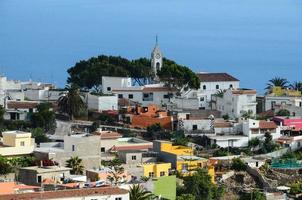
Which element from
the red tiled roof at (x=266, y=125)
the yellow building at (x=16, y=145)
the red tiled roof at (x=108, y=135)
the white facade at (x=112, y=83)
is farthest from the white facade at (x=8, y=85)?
the yellow building at (x=16, y=145)

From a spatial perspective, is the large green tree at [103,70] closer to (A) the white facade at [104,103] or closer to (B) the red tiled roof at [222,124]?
(A) the white facade at [104,103]

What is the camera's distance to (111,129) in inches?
1459

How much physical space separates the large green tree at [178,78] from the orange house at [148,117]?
4.04m

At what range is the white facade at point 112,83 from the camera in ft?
139

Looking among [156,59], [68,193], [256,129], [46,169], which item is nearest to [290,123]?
[256,129]

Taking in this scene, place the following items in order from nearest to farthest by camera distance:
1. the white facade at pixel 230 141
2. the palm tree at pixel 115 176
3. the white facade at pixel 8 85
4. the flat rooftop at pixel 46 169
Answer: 1. the palm tree at pixel 115 176
2. the flat rooftop at pixel 46 169
3. the white facade at pixel 230 141
4. the white facade at pixel 8 85

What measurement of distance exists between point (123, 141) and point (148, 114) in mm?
4747

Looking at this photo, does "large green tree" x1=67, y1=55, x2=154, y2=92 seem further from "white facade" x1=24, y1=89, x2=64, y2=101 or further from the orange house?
the orange house

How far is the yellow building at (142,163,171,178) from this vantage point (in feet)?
94.9

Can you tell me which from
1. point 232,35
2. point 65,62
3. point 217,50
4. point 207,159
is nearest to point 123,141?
point 207,159

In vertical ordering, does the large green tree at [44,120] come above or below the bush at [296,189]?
above

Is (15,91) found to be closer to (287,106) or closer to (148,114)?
(148,114)

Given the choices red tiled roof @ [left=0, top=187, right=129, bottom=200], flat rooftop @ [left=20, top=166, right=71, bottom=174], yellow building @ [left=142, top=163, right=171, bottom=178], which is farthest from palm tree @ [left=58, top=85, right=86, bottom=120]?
red tiled roof @ [left=0, top=187, right=129, bottom=200]

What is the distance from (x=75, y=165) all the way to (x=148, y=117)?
10.0 metres
